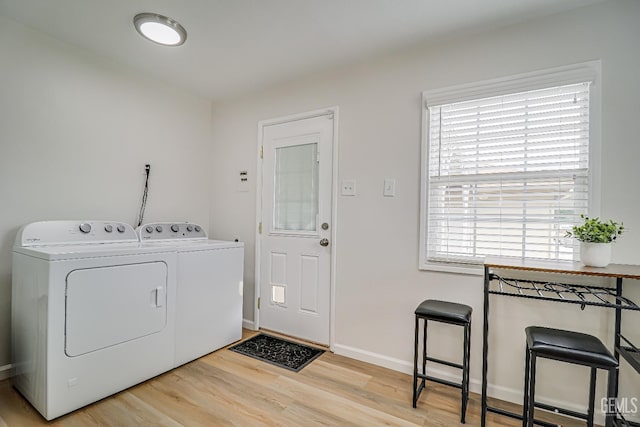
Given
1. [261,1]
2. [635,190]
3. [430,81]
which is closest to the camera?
[635,190]

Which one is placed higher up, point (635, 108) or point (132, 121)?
point (132, 121)

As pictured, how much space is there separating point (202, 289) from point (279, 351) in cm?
83

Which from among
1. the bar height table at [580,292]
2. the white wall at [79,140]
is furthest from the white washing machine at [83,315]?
the bar height table at [580,292]

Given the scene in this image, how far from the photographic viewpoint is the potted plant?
152 cm

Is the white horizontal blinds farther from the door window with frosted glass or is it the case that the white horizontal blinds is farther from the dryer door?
the dryer door

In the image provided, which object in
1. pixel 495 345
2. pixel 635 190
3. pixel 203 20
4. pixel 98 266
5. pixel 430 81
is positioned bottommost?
pixel 495 345

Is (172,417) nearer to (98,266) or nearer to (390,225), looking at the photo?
(98,266)

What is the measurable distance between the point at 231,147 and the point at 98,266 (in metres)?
1.83

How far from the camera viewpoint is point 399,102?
2303 mm

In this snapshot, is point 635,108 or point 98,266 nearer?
point 635,108

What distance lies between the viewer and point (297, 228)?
9.34 feet

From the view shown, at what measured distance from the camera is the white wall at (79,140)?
2.06 metres

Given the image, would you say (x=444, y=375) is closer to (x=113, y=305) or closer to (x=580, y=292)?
(x=580, y=292)

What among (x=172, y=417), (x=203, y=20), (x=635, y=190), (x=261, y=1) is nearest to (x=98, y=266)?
(x=172, y=417)
